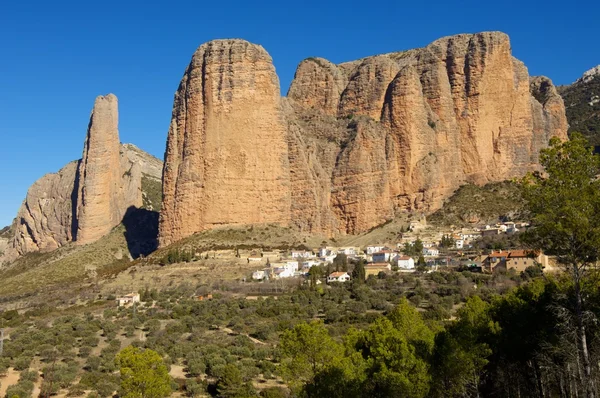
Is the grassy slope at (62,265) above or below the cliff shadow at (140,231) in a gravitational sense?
below

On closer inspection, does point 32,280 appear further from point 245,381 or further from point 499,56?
point 499,56

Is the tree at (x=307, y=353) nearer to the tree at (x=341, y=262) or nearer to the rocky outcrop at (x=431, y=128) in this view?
the tree at (x=341, y=262)

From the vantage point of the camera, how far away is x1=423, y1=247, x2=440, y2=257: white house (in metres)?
67.2

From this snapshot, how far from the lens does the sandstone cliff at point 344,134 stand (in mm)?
76875

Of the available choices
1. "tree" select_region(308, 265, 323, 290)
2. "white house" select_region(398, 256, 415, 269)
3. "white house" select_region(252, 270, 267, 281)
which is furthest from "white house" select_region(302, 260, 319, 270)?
"white house" select_region(398, 256, 415, 269)

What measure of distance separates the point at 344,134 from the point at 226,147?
66.8ft

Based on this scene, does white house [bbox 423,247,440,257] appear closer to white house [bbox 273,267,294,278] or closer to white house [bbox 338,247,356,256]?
white house [bbox 338,247,356,256]

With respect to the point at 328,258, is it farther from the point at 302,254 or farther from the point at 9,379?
the point at 9,379

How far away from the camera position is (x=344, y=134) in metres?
88.9

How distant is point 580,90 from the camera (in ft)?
429

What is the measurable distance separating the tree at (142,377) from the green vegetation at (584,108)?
284ft

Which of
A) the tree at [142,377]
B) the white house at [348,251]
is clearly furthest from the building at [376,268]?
the tree at [142,377]

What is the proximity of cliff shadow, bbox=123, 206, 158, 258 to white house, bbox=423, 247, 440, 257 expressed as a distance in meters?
39.9

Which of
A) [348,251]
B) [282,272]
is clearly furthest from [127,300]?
[348,251]
